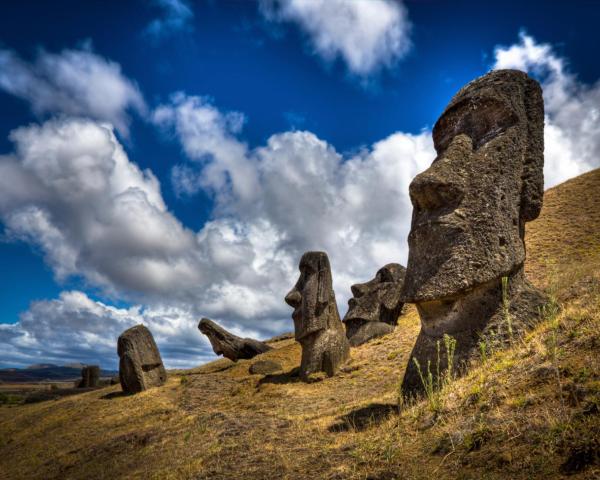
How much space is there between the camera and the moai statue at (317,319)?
13.9m

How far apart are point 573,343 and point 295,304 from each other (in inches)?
435

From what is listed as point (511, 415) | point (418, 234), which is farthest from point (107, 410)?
point (511, 415)

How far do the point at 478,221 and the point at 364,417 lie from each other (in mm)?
3706

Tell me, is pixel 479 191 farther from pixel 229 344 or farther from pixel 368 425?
pixel 229 344

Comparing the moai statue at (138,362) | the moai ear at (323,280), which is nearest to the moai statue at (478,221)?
the moai ear at (323,280)

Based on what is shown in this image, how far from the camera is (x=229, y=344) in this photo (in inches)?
867

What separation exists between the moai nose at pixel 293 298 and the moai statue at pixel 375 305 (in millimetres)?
5378

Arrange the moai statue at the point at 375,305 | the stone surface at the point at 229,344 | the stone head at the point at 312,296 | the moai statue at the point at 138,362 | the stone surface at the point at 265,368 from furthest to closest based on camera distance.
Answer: the stone surface at the point at 229,344
the moai statue at the point at 375,305
the moai statue at the point at 138,362
the stone surface at the point at 265,368
the stone head at the point at 312,296

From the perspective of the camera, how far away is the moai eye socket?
24.5 ft

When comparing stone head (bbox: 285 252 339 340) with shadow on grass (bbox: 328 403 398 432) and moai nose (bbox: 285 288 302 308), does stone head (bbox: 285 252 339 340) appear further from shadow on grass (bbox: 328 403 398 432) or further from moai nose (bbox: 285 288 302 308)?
shadow on grass (bbox: 328 403 398 432)

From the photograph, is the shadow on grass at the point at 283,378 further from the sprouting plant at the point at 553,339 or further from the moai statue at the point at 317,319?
the sprouting plant at the point at 553,339

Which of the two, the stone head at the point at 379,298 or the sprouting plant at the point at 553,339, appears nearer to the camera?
the sprouting plant at the point at 553,339

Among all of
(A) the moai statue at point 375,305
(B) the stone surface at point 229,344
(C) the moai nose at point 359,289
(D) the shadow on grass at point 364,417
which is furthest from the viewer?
(C) the moai nose at point 359,289

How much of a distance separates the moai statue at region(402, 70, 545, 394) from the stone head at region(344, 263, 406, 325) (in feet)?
43.7
